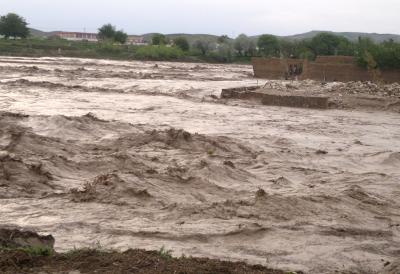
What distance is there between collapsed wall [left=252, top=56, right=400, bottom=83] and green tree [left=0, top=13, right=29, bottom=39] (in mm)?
48234

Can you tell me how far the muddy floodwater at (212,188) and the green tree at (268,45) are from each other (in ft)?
175

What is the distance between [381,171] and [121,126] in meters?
6.48

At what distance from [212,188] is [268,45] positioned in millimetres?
→ 65305

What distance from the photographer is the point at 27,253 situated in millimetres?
4695

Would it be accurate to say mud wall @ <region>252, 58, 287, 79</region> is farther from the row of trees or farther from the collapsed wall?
the row of trees

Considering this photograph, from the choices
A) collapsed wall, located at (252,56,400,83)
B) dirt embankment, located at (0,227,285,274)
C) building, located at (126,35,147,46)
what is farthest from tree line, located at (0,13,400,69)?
dirt embankment, located at (0,227,285,274)

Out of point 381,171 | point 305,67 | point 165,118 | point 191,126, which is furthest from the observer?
point 305,67

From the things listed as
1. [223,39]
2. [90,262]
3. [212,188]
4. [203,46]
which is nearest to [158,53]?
[203,46]

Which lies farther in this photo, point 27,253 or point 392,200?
point 392,200

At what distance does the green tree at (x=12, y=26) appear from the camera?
252 feet

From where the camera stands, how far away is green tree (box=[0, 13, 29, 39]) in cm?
7681

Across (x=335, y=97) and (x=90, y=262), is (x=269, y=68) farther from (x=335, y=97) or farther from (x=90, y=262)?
(x=90, y=262)

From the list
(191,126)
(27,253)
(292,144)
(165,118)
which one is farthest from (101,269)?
(165,118)

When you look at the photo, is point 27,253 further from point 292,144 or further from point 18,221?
point 292,144
